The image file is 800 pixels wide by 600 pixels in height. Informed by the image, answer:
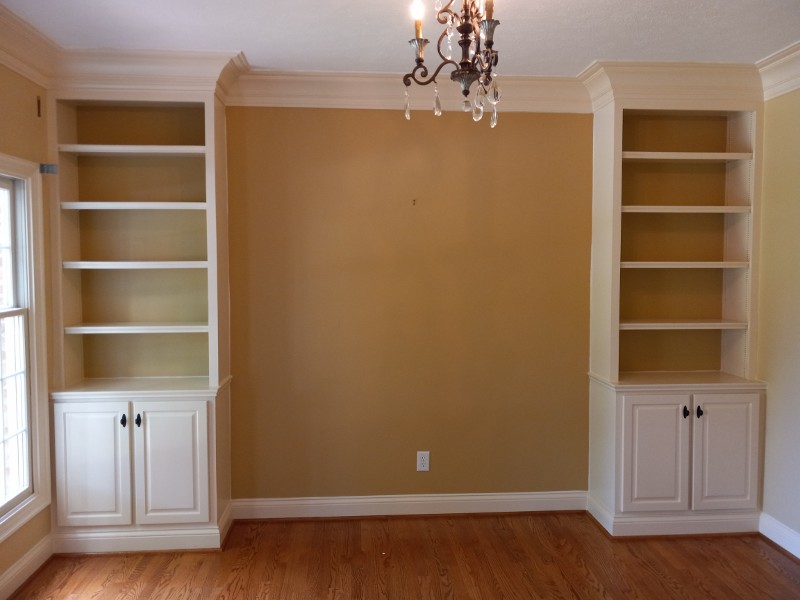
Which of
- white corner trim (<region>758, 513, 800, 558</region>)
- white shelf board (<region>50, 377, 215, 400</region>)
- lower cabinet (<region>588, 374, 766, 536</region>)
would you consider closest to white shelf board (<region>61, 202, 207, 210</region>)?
white shelf board (<region>50, 377, 215, 400</region>)

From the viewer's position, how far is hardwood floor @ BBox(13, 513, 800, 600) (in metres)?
2.82

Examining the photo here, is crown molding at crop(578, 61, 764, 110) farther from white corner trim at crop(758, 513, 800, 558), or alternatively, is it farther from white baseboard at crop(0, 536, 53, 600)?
white baseboard at crop(0, 536, 53, 600)

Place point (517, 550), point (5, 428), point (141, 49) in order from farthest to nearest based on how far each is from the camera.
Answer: point (517, 550), point (141, 49), point (5, 428)

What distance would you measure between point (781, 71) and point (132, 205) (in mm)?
3545

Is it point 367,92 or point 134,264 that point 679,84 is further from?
point 134,264

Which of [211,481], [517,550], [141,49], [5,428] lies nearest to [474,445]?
[517,550]

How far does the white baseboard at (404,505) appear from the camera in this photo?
11.7ft

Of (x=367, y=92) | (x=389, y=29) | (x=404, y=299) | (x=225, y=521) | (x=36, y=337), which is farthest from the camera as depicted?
(x=404, y=299)

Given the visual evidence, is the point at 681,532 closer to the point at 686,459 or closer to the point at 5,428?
the point at 686,459

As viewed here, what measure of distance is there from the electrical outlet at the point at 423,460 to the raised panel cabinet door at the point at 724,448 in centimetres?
153

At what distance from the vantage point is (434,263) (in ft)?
11.8

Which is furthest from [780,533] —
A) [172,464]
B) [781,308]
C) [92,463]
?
[92,463]

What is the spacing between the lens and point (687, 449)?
338 centimetres

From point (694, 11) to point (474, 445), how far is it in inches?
100
